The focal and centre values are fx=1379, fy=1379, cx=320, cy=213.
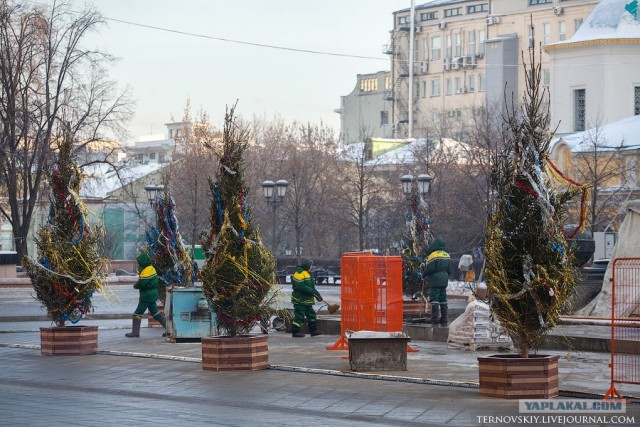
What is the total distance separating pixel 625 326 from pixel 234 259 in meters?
5.28

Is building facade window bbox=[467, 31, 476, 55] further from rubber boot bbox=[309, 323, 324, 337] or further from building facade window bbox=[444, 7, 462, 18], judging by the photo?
rubber boot bbox=[309, 323, 324, 337]

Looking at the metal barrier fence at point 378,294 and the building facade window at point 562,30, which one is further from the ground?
the building facade window at point 562,30

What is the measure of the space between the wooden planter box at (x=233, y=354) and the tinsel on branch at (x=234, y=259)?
0.25 meters

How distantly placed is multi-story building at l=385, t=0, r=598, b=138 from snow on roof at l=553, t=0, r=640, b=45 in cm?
4214

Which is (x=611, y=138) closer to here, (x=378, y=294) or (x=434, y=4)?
(x=378, y=294)

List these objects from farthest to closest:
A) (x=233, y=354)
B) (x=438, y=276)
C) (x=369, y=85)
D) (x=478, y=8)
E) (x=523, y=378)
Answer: (x=369, y=85), (x=478, y=8), (x=438, y=276), (x=233, y=354), (x=523, y=378)

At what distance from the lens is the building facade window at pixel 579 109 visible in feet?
217

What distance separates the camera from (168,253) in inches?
1053

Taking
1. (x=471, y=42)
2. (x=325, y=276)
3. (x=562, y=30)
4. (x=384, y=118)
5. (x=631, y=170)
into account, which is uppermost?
(x=471, y=42)

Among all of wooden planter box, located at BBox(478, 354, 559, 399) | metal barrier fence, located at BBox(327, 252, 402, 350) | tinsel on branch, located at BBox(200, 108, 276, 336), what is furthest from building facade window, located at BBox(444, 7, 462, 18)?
wooden planter box, located at BBox(478, 354, 559, 399)

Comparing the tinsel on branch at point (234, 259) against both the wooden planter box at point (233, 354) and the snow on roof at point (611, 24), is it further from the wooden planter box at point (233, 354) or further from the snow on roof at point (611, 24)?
the snow on roof at point (611, 24)

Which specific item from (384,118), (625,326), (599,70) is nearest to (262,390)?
(625,326)

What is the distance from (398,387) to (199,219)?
54714 millimetres

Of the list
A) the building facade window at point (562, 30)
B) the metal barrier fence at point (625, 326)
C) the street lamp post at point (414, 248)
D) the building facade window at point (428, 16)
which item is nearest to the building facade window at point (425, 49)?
the building facade window at point (428, 16)
